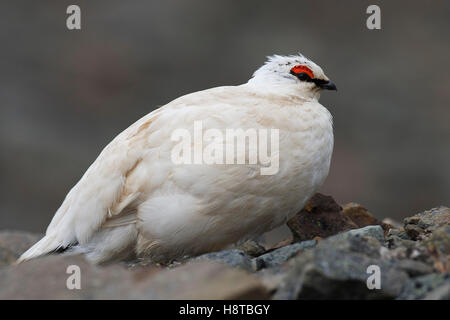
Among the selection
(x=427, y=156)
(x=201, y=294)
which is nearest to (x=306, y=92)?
(x=201, y=294)

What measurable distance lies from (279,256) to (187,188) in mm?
928

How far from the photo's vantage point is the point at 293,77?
25.4ft

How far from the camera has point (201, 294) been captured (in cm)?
495

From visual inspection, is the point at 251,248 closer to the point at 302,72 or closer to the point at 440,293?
the point at 302,72

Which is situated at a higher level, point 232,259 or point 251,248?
point 232,259

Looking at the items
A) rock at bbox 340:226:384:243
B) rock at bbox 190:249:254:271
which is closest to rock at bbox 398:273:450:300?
rock at bbox 340:226:384:243

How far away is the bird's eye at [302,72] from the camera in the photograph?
25.4 feet

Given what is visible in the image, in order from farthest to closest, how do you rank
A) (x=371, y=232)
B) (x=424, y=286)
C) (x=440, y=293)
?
(x=371, y=232)
(x=424, y=286)
(x=440, y=293)

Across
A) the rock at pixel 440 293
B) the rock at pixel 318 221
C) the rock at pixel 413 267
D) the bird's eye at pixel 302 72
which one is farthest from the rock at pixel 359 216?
the rock at pixel 440 293

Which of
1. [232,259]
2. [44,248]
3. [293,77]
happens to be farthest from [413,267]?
[44,248]

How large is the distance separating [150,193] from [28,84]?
2997cm

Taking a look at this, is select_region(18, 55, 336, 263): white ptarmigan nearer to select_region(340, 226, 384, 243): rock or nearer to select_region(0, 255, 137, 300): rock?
select_region(340, 226, 384, 243): rock

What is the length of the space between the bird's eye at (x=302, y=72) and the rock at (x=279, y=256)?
76.5 inches

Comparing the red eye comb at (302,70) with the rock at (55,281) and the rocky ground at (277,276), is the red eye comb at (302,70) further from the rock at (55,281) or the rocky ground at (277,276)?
the rock at (55,281)
